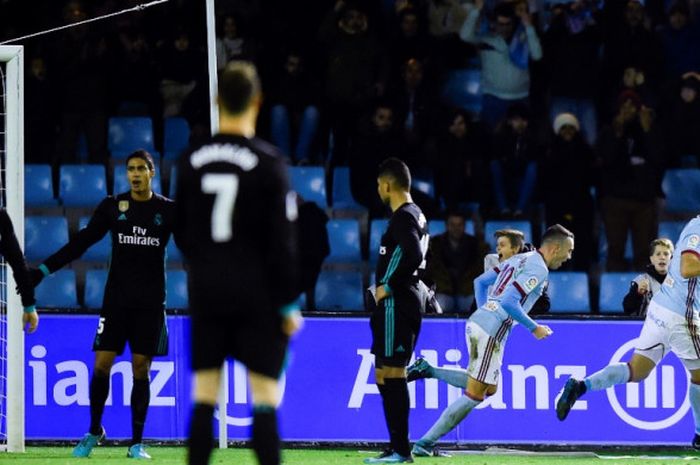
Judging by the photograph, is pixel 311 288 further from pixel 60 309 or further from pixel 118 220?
pixel 118 220

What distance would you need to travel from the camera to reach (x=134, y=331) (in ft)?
33.5

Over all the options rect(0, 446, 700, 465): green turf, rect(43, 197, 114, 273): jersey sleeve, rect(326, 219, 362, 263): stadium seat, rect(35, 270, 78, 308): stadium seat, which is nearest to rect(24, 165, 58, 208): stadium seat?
rect(35, 270, 78, 308): stadium seat

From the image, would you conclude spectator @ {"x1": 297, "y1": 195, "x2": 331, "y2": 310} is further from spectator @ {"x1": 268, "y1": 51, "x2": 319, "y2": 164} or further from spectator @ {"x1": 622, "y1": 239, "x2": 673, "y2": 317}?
spectator @ {"x1": 622, "y1": 239, "x2": 673, "y2": 317}

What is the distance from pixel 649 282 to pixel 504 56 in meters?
4.32

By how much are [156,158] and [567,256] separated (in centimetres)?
623

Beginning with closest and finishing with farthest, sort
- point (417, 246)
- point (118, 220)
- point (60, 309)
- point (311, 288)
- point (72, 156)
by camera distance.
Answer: point (417, 246)
point (118, 220)
point (60, 309)
point (311, 288)
point (72, 156)

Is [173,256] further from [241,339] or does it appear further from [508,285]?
[241,339]

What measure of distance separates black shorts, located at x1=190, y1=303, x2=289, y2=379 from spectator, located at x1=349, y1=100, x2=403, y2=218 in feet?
28.1

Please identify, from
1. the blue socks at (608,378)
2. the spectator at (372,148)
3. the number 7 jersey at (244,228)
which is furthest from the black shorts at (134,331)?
the spectator at (372,148)

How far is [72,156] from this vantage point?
1573 centimetres

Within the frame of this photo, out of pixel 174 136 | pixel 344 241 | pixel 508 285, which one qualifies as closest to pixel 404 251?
pixel 508 285

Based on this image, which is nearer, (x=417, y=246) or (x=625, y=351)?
(x=417, y=246)

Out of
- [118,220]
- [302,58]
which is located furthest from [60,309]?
[302,58]

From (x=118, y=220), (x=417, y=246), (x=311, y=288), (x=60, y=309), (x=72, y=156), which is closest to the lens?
(x=417, y=246)
